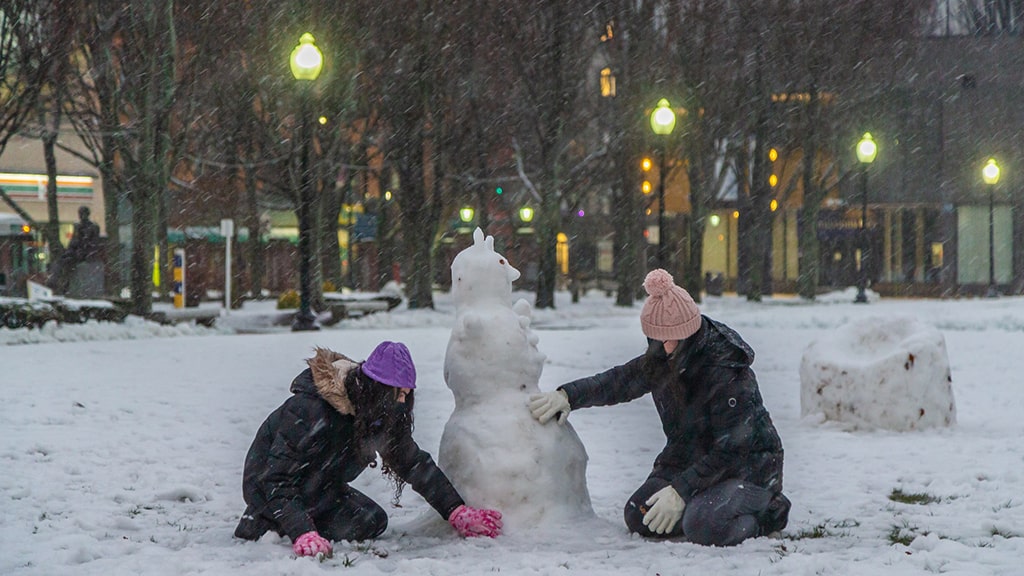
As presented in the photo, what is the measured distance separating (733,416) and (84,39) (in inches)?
816

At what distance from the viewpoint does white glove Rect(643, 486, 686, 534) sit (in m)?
5.54

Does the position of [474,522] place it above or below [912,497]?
above

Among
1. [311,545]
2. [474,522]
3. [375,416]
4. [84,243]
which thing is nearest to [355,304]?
[84,243]

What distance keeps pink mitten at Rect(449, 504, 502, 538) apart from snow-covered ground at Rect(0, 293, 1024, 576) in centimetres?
7

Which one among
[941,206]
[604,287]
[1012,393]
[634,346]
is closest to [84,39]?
[634,346]

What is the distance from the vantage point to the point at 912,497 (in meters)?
7.00

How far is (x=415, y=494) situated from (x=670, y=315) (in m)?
2.54

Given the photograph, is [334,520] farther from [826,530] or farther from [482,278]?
[826,530]

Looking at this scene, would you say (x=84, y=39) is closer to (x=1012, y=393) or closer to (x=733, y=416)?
(x=1012, y=393)

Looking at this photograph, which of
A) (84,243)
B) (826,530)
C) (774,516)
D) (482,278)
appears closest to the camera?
(774,516)

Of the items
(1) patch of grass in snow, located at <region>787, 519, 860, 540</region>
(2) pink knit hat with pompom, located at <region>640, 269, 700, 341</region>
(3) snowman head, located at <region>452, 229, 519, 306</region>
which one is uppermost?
(3) snowman head, located at <region>452, 229, 519, 306</region>

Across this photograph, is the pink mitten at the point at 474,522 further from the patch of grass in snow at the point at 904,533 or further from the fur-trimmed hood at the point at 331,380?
the patch of grass in snow at the point at 904,533

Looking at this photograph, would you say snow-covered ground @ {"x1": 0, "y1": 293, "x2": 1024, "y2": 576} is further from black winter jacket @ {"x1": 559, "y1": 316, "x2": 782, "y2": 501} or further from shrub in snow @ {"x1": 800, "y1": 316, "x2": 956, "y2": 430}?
black winter jacket @ {"x1": 559, "y1": 316, "x2": 782, "y2": 501}

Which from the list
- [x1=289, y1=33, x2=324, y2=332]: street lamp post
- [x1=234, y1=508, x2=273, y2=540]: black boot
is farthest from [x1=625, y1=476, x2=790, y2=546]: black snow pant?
[x1=289, y1=33, x2=324, y2=332]: street lamp post
